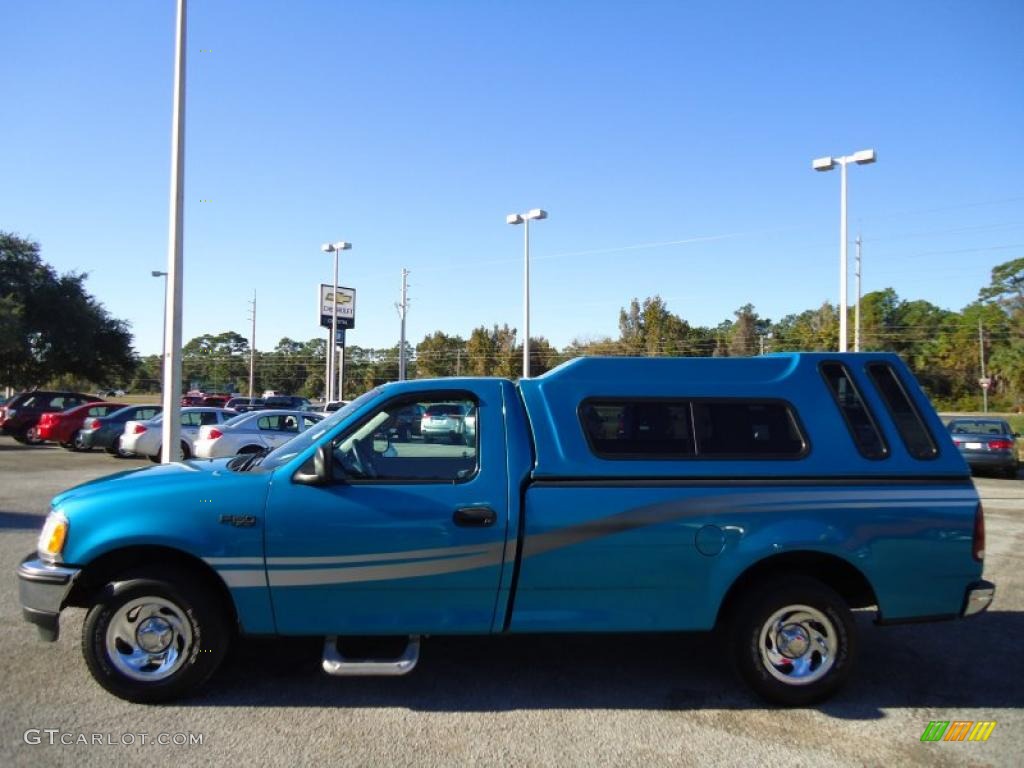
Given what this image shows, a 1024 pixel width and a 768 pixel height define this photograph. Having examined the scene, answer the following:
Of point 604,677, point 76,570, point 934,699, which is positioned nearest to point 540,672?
point 604,677

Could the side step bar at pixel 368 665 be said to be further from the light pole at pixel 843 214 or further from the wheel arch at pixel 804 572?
the light pole at pixel 843 214

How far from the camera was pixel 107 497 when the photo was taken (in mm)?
4211

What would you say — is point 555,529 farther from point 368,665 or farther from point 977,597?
point 977,597

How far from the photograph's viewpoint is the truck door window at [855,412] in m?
4.58

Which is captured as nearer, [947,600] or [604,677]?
[947,600]

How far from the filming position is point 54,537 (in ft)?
13.8

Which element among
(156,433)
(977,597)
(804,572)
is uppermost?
(156,433)

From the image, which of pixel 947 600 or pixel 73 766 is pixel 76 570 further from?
pixel 947 600

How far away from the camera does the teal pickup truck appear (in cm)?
416

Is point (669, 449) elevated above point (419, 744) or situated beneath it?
elevated above

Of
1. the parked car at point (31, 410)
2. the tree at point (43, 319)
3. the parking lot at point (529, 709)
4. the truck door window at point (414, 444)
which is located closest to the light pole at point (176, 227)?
the parking lot at point (529, 709)

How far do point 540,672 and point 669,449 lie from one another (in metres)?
1.72

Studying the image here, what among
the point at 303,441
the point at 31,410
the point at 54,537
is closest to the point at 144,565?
the point at 54,537

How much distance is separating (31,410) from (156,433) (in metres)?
9.30
